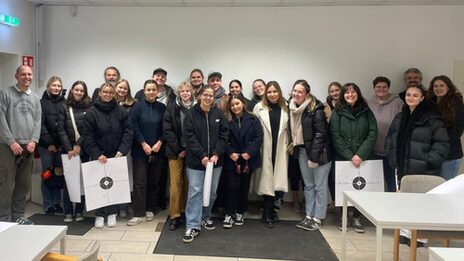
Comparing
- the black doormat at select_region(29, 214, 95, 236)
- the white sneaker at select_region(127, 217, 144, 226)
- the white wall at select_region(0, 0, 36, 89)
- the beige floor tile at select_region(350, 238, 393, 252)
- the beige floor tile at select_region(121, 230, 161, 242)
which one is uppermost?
the white wall at select_region(0, 0, 36, 89)

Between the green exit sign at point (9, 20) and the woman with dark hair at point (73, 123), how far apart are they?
3.98 feet

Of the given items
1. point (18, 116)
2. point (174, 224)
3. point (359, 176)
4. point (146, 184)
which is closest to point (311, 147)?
point (359, 176)

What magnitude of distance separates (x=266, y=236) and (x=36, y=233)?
2.36 m

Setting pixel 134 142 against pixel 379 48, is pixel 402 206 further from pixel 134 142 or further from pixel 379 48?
pixel 379 48

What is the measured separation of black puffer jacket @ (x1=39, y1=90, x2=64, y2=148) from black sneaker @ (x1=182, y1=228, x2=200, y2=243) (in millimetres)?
1773

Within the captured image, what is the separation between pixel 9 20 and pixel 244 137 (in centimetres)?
309

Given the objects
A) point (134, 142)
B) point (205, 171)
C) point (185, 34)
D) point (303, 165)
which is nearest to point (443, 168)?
point (303, 165)

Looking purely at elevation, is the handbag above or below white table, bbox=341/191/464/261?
below

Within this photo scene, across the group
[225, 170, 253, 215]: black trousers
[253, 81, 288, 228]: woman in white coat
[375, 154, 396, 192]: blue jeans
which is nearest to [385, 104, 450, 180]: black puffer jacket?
[375, 154, 396, 192]: blue jeans

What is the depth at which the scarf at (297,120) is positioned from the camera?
3.76 m

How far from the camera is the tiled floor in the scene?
3.10m

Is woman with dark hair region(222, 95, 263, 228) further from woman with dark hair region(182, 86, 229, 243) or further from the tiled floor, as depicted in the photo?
the tiled floor

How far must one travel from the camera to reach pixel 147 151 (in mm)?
3803

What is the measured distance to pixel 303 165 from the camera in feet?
12.8
